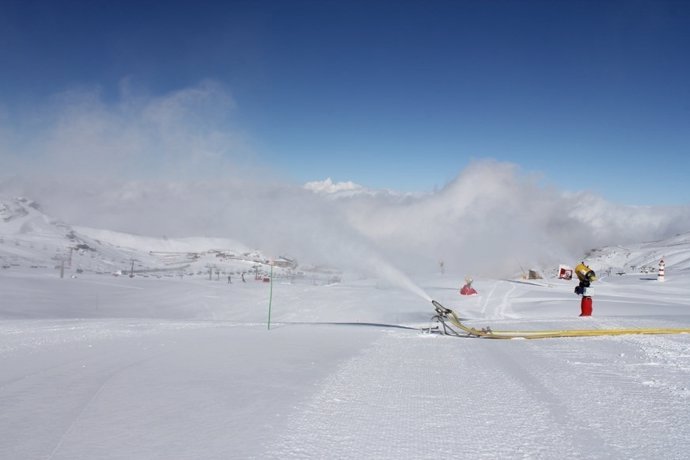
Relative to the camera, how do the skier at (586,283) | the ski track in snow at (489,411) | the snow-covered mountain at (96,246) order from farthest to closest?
the snow-covered mountain at (96,246)
the skier at (586,283)
the ski track in snow at (489,411)

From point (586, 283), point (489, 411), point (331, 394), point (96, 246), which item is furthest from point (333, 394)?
point (96, 246)

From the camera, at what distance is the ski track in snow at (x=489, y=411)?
11.8ft

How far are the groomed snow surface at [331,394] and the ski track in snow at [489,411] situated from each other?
0.06ft

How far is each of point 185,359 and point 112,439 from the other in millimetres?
3059

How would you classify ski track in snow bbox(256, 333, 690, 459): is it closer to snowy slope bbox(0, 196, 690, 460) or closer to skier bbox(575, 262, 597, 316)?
snowy slope bbox(0, 196, 690, 460)

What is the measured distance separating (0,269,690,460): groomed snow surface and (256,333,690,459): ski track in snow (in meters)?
0.02

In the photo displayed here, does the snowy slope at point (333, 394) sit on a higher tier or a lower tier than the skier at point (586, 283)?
lower

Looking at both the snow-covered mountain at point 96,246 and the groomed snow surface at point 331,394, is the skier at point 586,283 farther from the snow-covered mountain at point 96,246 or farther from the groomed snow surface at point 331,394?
the snow-covered mountain at point 96,246

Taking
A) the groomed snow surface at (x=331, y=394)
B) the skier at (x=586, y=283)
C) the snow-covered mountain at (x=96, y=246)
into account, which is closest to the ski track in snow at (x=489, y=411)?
the groomed snow surface at (x=331, y=394)

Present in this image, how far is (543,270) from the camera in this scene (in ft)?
127

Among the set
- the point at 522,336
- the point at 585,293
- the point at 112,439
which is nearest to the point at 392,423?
the point at 112,439

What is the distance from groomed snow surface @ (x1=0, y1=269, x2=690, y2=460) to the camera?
3.66 metres

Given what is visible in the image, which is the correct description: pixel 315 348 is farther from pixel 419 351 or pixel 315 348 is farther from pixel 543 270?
pixel 543 270

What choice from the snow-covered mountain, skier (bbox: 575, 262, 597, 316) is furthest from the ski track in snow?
the snow-covered mountain
